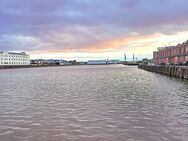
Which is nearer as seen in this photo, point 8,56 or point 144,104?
point 144,104

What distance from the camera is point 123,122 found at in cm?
1424

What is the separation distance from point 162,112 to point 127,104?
3.76 m

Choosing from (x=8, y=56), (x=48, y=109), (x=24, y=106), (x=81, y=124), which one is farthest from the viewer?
(x=8, y=56)

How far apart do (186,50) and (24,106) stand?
249 ft

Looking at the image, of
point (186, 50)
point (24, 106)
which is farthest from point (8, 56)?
point (24, 106)

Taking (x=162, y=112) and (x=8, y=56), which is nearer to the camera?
(x=162, y=112)

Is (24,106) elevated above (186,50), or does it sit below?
below

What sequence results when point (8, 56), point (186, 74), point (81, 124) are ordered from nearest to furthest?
point (81, 124), point (186, 74), point (8, 56)

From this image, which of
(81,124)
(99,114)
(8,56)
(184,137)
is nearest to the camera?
(184,137)

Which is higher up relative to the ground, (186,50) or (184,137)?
(186,50)

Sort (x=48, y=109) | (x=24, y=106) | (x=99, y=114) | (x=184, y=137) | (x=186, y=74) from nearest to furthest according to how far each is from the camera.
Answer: (x=184, y=137)
(x=99, y=114)
(x=48, y=109)
(x=24, y=106)
(x=186, y=74)

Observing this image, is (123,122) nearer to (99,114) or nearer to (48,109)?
(99,114)

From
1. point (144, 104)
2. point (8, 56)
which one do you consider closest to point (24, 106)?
point (144, 104)

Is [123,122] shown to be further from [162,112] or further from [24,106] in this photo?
[24,106]
